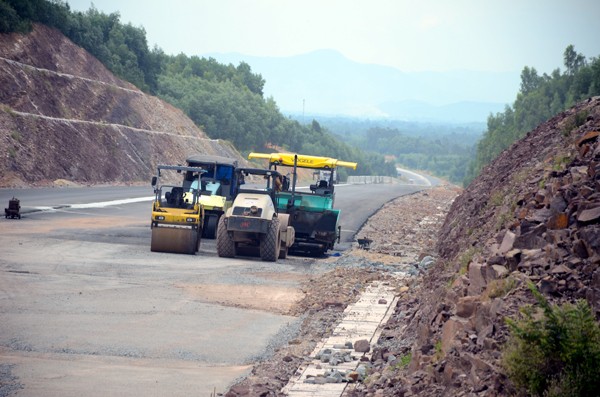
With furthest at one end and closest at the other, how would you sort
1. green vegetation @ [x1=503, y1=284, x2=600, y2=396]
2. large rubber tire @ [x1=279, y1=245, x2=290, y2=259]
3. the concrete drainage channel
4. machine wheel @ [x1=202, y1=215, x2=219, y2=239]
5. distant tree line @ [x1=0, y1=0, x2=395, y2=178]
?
distant tree line @ [x1=0, y1=0, x2=395, y2=178] → machine wheel @ [x1=202, y1=215, x2=219, y2=239] → large rubber tire @ [x1=279, y1=245, x2=290, y2=259] → the concrete drainage channel → green vegetation @ [x1=503, y1=284, x2=600, y2=396]

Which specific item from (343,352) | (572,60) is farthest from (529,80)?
(343,352)

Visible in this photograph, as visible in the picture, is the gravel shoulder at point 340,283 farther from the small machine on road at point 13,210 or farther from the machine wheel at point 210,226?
the small machine on road at point 13,210

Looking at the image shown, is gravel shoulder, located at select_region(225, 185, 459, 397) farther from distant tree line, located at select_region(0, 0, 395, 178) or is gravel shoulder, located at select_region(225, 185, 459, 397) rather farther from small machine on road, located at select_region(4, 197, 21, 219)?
distant tree line, located at select_region(0, 0, 395, 178)

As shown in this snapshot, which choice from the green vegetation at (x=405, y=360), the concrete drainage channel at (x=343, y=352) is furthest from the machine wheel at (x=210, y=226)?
the green vegetation at (x=405, y=360)

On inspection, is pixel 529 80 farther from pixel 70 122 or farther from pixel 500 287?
pixel 500 287

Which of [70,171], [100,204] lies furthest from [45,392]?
[70,171]

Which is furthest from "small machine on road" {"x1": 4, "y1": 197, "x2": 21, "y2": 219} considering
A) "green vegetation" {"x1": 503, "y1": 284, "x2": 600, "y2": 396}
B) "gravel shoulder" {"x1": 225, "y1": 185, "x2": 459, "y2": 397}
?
"green vegetation" {"x1": 503, "y1": 284, "x2": 600, "y2": 396}

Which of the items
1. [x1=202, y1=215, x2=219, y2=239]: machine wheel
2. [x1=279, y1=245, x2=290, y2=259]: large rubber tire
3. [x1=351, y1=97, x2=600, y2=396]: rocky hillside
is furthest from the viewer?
[x1=202, y1=215, x2=219, y2=239]: machine wheel

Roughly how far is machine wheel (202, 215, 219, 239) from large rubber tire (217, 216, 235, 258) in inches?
136

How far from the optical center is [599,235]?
11438 mm

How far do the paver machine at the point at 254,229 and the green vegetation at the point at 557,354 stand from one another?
1635 cm

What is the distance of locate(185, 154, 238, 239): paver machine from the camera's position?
2906cm

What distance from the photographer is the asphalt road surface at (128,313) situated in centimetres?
1288

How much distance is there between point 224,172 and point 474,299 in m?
19.1
